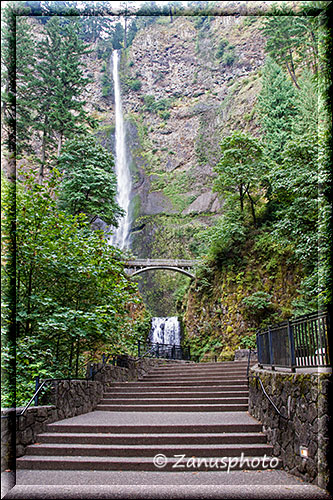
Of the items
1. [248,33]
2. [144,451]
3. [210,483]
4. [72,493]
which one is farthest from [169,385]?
[248,33]

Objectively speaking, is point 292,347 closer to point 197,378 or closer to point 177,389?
point 177,389

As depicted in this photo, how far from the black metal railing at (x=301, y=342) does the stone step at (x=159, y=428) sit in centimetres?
111

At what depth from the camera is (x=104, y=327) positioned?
726cm

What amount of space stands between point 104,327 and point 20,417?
2.34 meters

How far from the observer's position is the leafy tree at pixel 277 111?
21141mm

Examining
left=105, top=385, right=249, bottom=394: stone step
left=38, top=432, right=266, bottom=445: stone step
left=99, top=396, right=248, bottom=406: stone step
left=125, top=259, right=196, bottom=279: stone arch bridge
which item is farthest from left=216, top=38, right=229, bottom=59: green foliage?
left=38, top=432, right=266, bottom=445: stone step

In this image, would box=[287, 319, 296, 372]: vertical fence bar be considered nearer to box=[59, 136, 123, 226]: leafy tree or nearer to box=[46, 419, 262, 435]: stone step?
box=[46, 419, 262, 435]: stone step

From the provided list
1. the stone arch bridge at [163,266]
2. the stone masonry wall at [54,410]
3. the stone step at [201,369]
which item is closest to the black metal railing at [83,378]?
the stone masonry wall at [54,410]

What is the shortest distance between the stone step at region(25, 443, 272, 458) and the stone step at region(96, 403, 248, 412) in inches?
110

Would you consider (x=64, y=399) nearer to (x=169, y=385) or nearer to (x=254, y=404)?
(x=254, y=404)

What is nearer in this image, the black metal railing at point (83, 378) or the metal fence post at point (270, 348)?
the black metal railing at point (83, 378)

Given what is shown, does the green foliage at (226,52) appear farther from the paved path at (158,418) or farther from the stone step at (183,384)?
the paved path at (158,418)

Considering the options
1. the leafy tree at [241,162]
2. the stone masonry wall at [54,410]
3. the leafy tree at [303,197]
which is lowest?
the stone masonry wall at [54,410]

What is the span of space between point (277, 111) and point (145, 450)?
21.9 m
